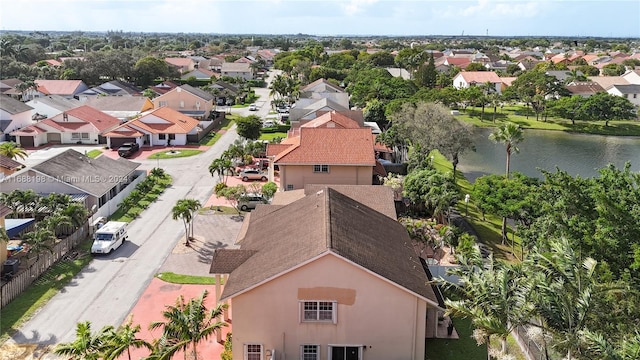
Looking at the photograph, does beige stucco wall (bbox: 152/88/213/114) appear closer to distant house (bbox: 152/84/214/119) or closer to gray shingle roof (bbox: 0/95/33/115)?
distant house (bbox: 152/84/214/119)

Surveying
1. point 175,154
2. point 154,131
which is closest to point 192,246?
point 175,154

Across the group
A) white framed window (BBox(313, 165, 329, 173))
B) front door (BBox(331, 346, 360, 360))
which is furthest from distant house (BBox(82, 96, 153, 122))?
front door (BBox(331, 346, 360, 360))

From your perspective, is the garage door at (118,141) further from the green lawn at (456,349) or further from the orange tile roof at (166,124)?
the green lawn at (456,349)

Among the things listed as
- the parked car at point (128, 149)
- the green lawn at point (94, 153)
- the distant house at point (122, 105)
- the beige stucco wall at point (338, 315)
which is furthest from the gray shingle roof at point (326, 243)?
the distant house at point (122, 105)

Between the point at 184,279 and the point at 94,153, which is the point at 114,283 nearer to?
the point at 184,279

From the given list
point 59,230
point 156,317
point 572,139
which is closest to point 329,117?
point 59,230

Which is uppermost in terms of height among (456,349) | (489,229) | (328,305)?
(328,305)

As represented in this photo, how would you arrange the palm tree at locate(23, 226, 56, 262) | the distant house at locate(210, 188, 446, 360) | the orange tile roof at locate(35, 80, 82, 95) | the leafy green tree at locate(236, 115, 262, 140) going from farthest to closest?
the orange tile roof at locate(35, 80, 82, 95) < the leafy green tree at locate(236, 115, 262, 140) < the palm tree at locate(23, 226, 56, 262) < the distant house at locate(210, 188, 446, 360)
